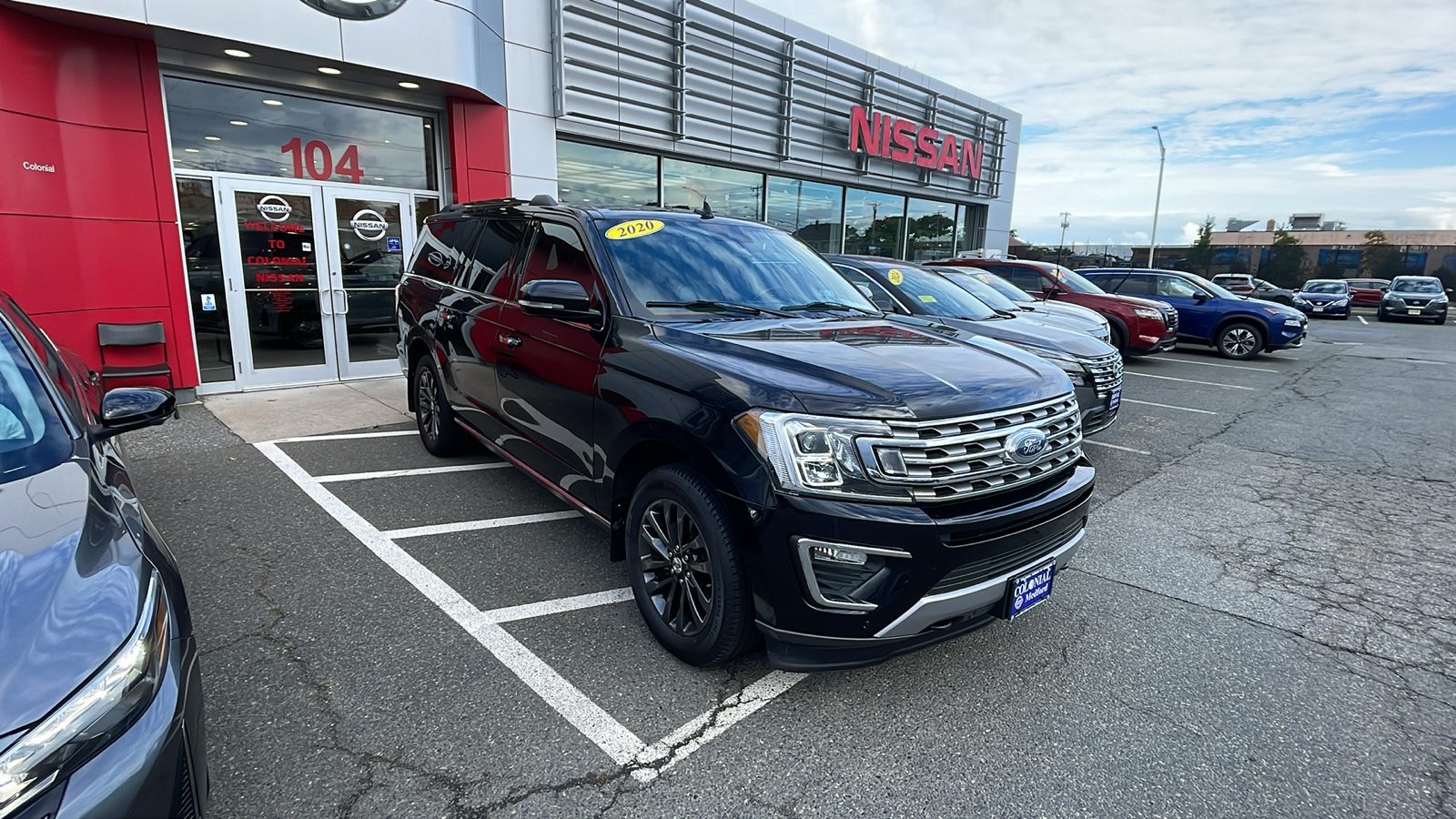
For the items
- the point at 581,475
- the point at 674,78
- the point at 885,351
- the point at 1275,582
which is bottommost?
the point at 1275,582

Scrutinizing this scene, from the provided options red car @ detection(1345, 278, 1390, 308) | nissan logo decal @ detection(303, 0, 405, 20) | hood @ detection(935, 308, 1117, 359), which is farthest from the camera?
red car @ detection(1345, 278, 1390, 308)

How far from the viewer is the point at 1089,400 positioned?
19.3ft

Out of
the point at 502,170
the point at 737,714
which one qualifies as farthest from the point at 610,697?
the point at 502,170

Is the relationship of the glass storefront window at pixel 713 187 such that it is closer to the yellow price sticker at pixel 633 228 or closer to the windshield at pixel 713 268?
the windshield at pixel 713 268

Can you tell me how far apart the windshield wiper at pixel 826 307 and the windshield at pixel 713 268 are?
0.09 ft

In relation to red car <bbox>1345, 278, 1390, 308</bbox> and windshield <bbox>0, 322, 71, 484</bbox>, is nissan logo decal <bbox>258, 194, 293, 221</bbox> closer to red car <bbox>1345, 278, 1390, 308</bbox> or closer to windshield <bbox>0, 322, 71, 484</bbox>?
windshield <bbox>0, 322, 71, 484</bbox>

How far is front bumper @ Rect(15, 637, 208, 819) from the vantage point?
53.0 inches

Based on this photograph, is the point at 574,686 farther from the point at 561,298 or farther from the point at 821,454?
the point at 561,298

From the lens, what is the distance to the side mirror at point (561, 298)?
10.8ft

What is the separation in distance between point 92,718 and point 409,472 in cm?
410

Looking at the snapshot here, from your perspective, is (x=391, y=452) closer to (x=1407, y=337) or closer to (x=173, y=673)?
(x=173, y=673)

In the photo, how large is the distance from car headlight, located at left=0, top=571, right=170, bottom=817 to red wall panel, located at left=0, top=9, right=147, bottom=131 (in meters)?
7.56

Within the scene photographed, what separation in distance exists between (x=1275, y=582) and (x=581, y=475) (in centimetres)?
389

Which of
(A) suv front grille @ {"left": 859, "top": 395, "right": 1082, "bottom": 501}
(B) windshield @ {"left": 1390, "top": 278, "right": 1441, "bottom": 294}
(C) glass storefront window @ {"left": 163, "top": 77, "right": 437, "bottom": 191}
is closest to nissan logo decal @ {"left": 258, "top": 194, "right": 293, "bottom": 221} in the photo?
(C) glass storefront window @ {"left": 163, "top": 77, "right": 437, "bottom": 191}
